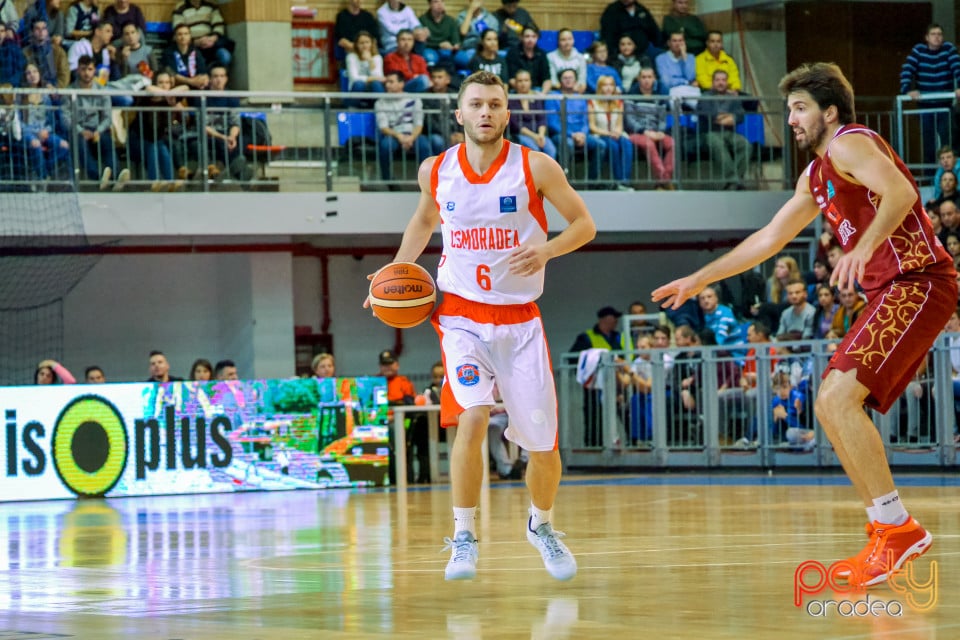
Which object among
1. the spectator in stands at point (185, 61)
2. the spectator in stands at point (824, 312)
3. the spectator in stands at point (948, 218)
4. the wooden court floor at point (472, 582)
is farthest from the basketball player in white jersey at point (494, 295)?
the spectator in stands at point (185, 61)

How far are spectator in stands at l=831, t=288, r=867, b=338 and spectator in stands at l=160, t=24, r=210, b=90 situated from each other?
311 inches

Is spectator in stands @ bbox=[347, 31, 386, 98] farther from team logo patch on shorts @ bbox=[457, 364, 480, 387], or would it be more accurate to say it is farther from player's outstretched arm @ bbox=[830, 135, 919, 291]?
player's outstretched arm @ bbox=[830, 135, 919, 291]

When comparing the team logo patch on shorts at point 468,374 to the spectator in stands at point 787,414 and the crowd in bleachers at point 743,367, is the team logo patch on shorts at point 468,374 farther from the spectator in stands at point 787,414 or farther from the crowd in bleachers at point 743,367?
the spectator in stands at point 787,414

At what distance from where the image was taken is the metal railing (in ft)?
49.0

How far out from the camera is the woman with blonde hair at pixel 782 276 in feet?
58.5

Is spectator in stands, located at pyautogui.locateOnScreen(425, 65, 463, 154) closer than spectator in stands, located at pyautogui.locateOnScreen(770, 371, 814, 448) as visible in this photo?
No

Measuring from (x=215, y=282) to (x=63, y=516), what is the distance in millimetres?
9147

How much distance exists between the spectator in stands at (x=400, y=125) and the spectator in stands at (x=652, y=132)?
2.64 meters

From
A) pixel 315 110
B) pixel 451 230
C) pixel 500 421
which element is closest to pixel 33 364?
pixel 315 110

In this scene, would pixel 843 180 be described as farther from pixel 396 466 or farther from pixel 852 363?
pixel 396 466

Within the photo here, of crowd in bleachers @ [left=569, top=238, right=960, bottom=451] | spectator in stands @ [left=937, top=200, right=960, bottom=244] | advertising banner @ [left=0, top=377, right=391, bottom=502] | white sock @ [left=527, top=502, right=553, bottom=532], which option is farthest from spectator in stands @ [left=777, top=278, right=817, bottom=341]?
white sock @ [left=527, top=502, right=553, bottom=532]

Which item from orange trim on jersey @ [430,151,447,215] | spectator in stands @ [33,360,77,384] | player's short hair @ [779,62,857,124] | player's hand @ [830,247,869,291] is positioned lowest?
spectator in stands @ [33,360,77,384]

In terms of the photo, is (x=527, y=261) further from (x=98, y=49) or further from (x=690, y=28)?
(x=690, y=28)

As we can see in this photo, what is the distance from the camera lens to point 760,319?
17688mm
